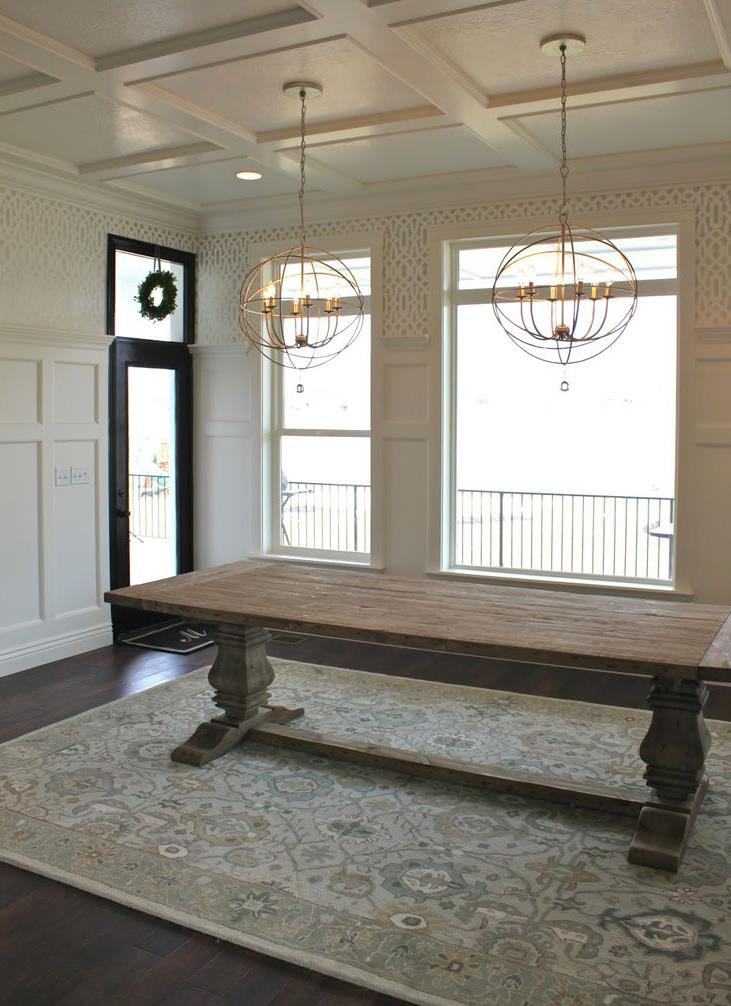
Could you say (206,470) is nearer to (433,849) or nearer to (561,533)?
(561,533)

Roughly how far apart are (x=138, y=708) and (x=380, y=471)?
7.59 ft

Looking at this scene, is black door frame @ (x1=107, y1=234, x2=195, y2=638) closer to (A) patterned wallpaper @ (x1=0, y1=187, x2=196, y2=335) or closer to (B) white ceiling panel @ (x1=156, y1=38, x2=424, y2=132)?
(A) patterned wallpaper @ (x1=0, y1=187, x2=196, y2=335)

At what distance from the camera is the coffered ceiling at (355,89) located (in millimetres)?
3338

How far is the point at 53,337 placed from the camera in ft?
17.9

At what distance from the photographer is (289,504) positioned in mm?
6703

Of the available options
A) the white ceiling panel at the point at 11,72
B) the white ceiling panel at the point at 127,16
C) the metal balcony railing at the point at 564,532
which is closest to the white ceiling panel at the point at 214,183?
the white ceiling panel at the point at 11,72

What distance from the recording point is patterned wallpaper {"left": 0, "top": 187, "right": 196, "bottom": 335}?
5262mm

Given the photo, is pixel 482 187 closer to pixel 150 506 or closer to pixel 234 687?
pixel 150 506

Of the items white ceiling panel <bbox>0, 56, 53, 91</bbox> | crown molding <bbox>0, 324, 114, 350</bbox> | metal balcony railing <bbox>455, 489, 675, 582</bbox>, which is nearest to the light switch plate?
crown molding <bbox>0, 324, 114, 350</bbox>

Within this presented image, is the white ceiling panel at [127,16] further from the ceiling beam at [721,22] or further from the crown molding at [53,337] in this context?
the crown molding at [53,337]

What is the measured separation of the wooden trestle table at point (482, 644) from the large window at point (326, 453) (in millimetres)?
2028

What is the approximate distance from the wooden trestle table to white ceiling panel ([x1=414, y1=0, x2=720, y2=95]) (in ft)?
7.20

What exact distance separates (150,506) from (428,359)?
7.23 feet

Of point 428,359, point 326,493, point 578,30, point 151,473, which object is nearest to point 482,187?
point 428,359
